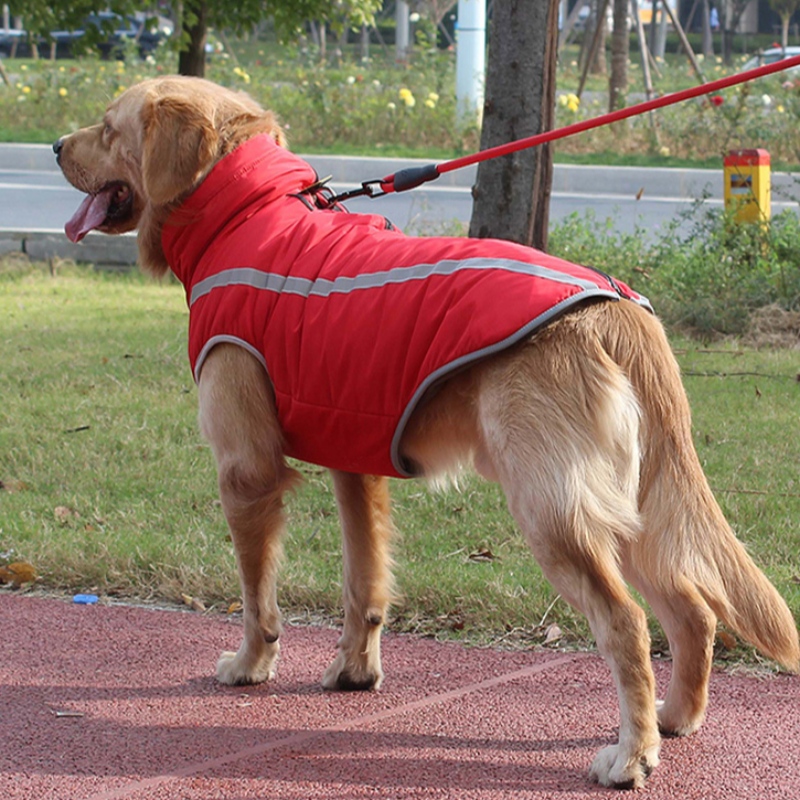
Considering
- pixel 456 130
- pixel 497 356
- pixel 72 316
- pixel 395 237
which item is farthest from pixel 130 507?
pixel 456 130

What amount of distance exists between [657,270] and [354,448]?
6.43 m

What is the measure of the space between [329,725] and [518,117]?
523 centimetres

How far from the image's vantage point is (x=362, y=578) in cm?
378

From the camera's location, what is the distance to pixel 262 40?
175 ft

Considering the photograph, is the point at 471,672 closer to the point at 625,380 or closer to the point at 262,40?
the point at 625,380

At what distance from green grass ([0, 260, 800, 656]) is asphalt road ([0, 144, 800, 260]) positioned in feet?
20.3

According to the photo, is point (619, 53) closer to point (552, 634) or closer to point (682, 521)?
point (552, 634)

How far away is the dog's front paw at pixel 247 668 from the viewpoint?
376 cm

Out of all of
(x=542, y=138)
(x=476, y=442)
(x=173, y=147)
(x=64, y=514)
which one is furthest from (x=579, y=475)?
(x=64, y=514)

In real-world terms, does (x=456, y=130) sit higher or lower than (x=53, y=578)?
higher

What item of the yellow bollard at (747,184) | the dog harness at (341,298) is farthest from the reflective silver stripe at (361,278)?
the yellow bollard at (747,184)

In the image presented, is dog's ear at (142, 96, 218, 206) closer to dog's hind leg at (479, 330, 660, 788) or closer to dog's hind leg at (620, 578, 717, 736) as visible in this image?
dog's hind leg at (479, 330, 660, 788)

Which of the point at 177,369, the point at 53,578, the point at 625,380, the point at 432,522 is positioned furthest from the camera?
the point at 177,369

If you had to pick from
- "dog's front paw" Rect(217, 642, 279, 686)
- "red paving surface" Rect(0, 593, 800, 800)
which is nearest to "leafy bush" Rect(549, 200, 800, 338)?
"red paving surface" Rect(0, 593, 800, 800)
